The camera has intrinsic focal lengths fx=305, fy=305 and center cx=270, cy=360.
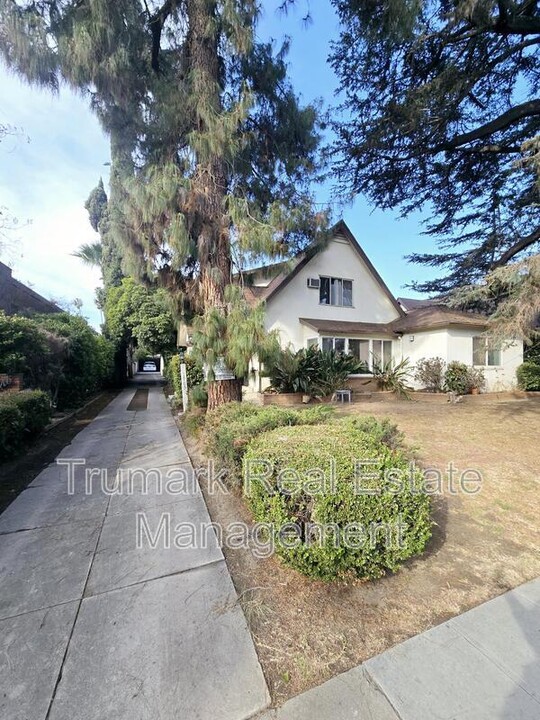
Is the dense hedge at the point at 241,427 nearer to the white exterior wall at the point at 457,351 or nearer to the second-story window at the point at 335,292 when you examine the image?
the second-story window at the point at 335,292

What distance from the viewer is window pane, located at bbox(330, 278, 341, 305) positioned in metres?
14.3

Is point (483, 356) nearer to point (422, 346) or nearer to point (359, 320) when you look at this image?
point (422, 346)

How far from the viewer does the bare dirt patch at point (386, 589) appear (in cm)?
182

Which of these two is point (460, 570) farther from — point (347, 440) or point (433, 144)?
point (433, 144)

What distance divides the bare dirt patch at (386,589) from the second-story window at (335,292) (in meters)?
10.9

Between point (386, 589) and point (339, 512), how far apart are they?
0.77 meters

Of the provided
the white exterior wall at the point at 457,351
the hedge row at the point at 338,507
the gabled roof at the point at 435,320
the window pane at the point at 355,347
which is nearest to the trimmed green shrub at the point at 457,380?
the white exterior wall at the point at 457,351

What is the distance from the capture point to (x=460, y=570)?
2.49 metres

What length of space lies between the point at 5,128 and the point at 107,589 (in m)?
8.35

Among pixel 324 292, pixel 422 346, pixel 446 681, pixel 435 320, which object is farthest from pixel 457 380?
pixel 446 681

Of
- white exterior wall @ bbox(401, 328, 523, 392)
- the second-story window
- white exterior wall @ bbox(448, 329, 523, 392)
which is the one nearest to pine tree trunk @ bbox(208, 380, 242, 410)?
the second-story window

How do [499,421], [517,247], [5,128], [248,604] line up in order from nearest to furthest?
[248,604] < [5,128] < [499,421] < [517,247]

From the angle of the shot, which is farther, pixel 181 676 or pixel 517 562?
pixel 517 562

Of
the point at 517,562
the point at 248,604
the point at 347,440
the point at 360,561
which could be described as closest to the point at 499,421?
the point at 517,562
